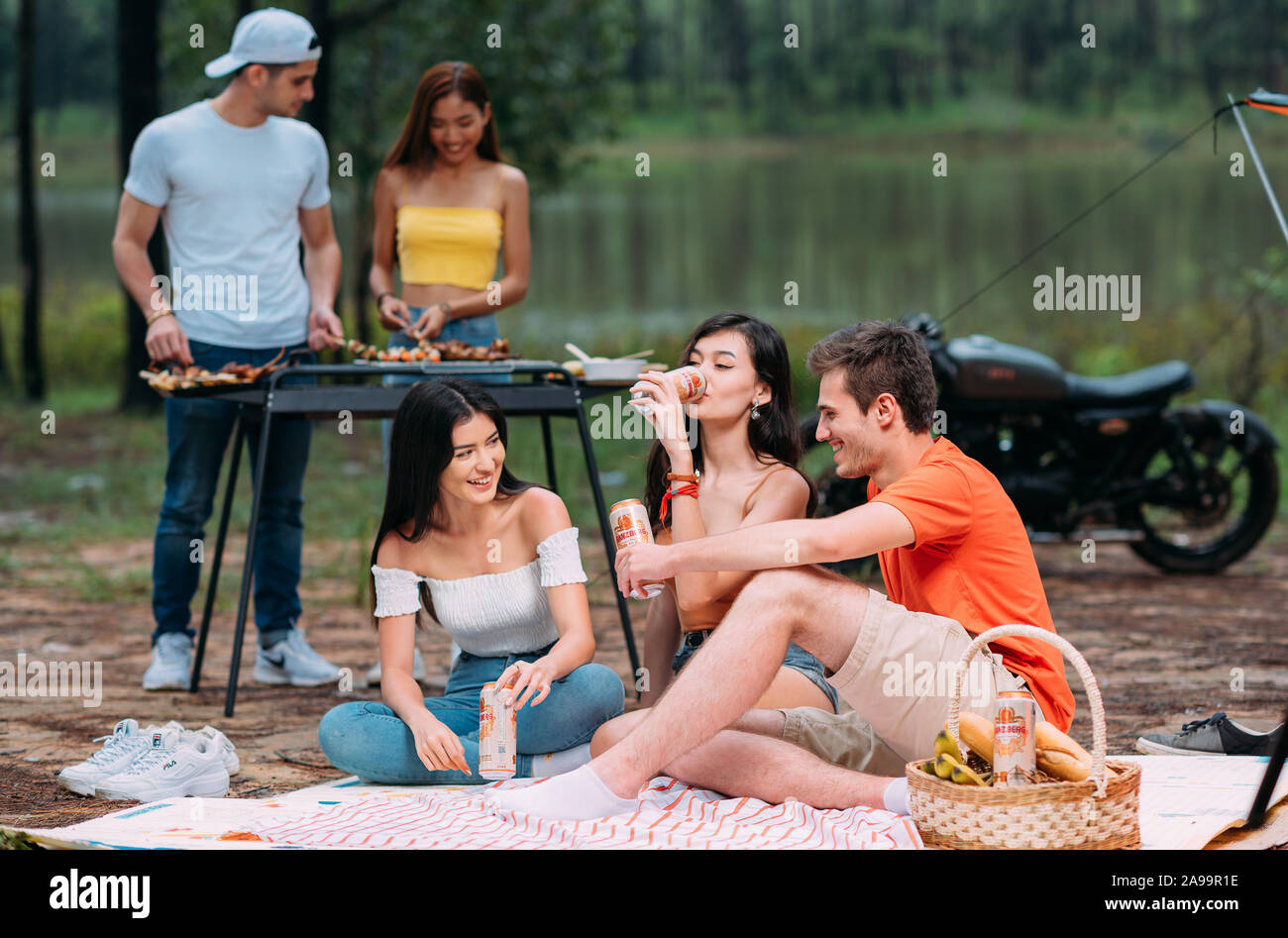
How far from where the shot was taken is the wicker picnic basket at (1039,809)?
9.00 ft

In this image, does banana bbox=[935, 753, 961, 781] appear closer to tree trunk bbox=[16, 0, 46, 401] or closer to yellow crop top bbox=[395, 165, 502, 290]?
yellow crop top bbox=[395, 165, 502, 290]

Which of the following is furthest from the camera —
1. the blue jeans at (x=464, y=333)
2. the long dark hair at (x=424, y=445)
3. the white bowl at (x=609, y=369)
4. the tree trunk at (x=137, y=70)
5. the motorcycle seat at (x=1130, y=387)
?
the tree trunk at (x=137, y=70)

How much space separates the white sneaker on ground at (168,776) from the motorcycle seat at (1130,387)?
403 cm

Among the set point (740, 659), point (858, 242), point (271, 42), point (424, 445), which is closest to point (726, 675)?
point (740, 659)

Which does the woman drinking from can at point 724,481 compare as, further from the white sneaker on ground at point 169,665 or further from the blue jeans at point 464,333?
the white sneaker on ground at point 169,665

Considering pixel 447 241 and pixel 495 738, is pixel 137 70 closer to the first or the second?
pixel 447 241

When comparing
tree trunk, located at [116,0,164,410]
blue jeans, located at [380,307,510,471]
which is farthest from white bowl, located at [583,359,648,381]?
tree trunk, located at [116,0,164,410]

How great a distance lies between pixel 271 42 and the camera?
15.1ft

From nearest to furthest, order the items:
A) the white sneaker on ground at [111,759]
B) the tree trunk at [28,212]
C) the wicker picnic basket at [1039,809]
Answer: the wicker picnic basket at [1039,809] → the white sneaker on ground at [111,759] → the tree trunk at [28,212]

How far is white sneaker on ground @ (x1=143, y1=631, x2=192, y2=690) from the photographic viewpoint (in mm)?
4785

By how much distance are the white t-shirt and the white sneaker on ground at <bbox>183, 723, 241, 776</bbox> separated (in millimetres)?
1360

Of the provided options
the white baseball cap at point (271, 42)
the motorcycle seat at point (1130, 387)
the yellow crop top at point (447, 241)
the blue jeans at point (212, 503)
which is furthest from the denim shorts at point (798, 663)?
the motorcycle seat at point (1130, 387)
